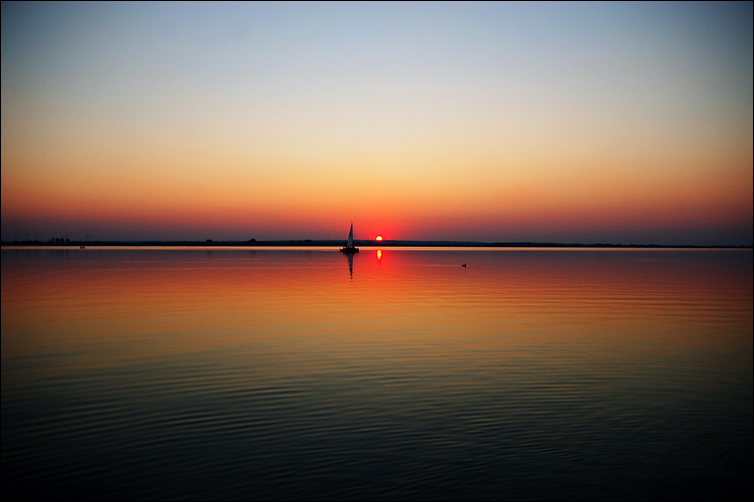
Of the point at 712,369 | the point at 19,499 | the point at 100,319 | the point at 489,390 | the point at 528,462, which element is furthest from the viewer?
the point at 100,319

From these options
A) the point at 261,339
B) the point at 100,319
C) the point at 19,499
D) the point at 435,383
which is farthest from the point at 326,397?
the point at 100,319

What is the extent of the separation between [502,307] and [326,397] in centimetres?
2227

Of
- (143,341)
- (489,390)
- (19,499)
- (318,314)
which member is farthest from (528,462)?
(318,314)

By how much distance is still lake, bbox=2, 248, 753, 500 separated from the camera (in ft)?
34.3

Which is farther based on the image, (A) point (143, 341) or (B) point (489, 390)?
(A) point (143, 341)

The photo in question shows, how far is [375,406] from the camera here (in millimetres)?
14891

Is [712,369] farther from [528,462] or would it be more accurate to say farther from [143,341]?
[143,341]

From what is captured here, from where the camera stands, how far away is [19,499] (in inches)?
380

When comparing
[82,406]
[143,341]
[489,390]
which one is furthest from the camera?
[143,341]

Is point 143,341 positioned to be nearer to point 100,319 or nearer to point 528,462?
point 100,319

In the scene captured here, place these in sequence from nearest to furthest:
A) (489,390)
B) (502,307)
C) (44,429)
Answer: (44,429), (489,390), (502,307)

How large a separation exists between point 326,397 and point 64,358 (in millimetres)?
10767

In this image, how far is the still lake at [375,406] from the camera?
1047 cm

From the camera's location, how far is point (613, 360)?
20.6 metres
